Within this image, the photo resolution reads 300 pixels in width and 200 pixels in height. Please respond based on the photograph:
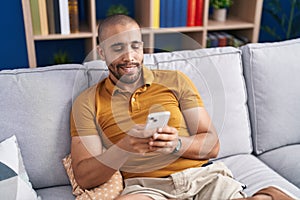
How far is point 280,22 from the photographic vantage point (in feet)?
9.14

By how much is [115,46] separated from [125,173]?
424 millimetres

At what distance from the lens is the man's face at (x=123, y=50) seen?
4.00ft

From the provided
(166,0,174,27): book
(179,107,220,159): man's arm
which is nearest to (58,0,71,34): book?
(166,0,174,27): book

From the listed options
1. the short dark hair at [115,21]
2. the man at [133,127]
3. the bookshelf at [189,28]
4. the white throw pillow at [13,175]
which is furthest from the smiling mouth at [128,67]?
the bookshelf at [189,28]

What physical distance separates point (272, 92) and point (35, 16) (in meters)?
1.33

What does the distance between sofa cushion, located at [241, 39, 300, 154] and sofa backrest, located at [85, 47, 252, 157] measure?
4 centimetres

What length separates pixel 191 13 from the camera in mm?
2430

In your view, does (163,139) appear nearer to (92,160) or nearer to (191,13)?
(92,160)

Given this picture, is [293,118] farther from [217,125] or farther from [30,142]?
[30,142]

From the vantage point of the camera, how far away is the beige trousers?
4.05 feet

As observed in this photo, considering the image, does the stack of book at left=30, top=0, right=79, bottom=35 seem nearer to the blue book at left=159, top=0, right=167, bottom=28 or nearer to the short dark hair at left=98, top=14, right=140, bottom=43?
the blue book at left=159, top=0, right=167, bottom=28

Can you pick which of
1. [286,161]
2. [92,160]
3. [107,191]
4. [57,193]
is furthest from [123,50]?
[286,161]

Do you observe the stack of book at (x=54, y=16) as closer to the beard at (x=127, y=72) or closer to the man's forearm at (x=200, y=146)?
the beard at (x=127, y=72)

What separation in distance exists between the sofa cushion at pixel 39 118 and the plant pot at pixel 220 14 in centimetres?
142
